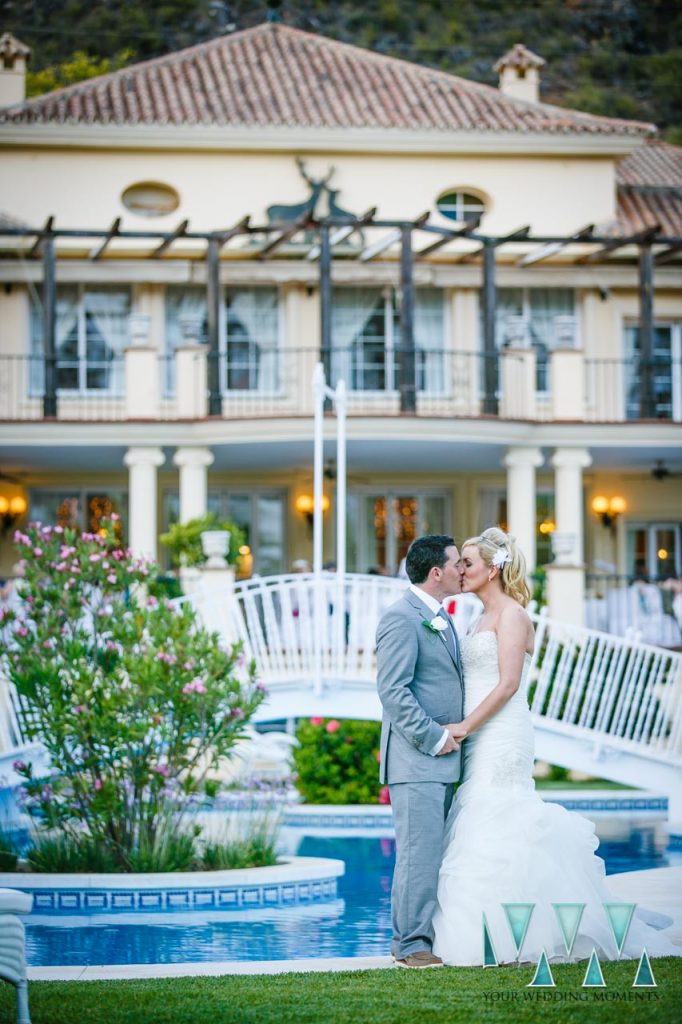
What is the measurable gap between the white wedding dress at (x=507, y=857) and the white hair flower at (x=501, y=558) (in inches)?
13.2

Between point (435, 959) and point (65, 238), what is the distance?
1836 centimetres

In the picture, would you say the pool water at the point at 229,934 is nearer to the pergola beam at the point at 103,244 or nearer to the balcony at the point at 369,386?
the balcony at the point at 369,386

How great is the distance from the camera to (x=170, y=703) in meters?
11.2

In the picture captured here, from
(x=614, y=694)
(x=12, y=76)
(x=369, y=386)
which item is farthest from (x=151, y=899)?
(x=12, y=76)

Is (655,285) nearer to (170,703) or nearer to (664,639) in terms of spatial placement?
(664,639)

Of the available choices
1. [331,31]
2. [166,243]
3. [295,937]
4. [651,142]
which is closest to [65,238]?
[166,243]

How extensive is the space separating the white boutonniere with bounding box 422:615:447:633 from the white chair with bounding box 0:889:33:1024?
2286 millimetres

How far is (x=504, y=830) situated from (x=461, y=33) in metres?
54.3

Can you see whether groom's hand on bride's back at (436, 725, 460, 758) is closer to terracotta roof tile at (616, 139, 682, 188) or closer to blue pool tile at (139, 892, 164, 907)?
blue pool tile at (139, 892, 164, 907)

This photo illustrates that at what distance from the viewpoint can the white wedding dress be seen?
7.44 metres

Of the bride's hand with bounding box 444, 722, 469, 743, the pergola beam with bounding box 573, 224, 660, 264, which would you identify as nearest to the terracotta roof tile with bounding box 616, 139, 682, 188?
the pergola beam with bounding box 573, 224, 660, 264

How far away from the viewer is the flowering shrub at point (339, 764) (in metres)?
16.0

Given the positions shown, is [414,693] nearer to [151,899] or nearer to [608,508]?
[151,899]

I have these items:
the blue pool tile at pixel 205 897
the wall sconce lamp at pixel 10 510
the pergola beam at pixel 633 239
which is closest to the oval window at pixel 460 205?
the pergola beam at pixel 633 239
